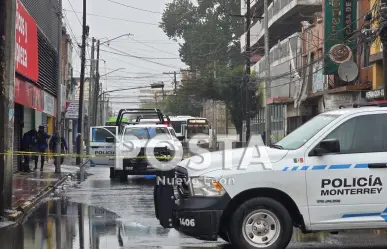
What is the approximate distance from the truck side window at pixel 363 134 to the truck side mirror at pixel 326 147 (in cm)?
24

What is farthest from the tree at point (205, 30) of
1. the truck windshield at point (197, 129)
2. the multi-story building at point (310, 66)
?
the truck windshield at point (197, 129)

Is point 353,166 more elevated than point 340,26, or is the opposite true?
point 340,26

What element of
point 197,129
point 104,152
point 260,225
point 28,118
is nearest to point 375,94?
point 104,152

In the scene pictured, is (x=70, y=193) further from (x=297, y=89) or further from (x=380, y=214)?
(x=297, y=89)

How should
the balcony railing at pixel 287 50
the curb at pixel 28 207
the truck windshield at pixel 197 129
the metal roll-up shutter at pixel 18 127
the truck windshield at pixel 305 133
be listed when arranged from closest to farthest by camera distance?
1. the truck windshield at pixel 305 133
2. the curb at pixel 28 207
3. the metal roll-up shutter at pixel 18 127
4. the balcony railing at pixel 287 50
5. the truck windshield at pixel 197 129

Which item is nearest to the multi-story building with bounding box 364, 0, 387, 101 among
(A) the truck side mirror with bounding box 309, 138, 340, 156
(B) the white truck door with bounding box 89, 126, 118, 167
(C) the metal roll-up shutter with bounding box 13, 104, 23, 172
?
(B) the white truck door with bounding box 89, 126, 118, 167

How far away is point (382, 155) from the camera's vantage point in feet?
25.7

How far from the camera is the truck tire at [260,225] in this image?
766cm

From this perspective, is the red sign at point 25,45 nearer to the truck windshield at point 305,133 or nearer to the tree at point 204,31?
the truck windshield at point 305,133

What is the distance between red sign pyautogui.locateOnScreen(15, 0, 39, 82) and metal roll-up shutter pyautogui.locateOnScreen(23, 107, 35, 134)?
444 cm

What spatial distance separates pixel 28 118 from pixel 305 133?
21.4 m

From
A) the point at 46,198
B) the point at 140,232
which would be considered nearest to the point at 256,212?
the point at 140,232

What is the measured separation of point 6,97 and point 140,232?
11.6 feet

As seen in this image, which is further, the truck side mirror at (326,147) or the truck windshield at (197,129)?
the truck windshield at (197,129)
